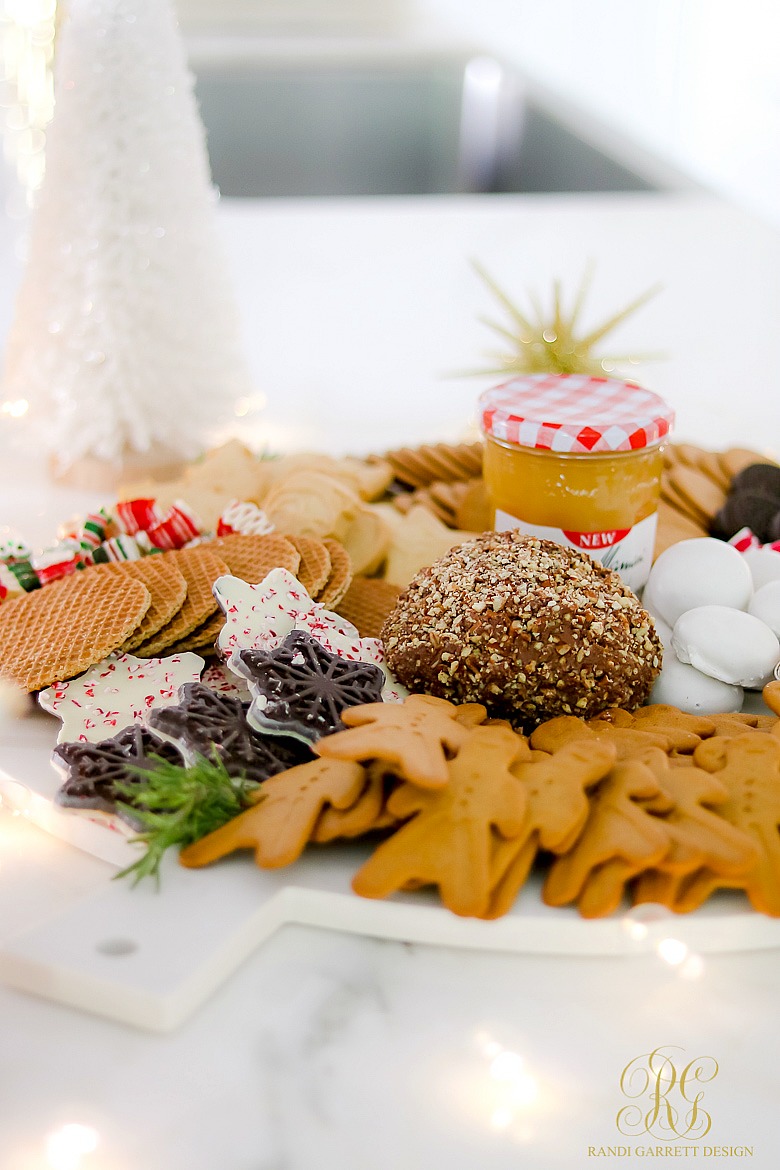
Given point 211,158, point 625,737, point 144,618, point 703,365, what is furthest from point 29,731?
point 211,158

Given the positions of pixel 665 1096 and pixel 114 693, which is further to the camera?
pixel 114 693

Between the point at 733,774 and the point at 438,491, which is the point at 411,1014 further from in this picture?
the point at 438,491

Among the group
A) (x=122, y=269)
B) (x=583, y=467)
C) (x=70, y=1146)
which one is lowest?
(x=70, y=1146)

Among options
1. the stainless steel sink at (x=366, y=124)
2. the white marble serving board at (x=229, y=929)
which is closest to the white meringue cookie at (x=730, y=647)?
the white marble serving board at (x=229, y=929)

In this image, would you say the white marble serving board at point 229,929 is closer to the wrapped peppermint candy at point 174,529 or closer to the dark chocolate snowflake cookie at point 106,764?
the dark chocolate snowflake cookie at point 106,764

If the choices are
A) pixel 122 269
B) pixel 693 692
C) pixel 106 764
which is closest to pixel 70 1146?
pixel 106 764

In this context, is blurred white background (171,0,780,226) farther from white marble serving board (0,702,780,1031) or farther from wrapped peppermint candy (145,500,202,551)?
white marble serving board (0,702,780,1031)

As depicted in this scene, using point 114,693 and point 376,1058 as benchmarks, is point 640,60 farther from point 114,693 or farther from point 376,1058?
point 376,1058

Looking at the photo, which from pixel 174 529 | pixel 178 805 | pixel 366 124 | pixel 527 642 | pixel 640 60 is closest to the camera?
pixel 178 805
